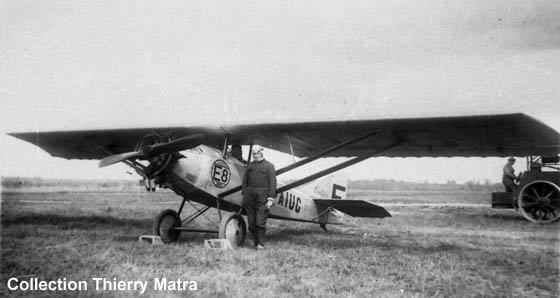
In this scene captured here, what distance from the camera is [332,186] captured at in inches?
448

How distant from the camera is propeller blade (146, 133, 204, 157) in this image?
7.12m

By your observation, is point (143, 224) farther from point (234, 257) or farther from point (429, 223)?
point (429, 223)

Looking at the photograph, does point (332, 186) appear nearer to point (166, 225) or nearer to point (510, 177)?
point (166, 225)

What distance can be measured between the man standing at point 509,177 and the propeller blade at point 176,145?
10.2 meters

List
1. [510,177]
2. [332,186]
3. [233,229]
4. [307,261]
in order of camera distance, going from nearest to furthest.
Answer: [307,261] < [233,229] < [332,186] < [510,177]

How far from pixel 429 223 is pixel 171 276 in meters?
9.24

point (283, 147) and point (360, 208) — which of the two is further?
point (283, 147)

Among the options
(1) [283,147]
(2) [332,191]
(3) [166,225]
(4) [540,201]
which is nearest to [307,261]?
(3) [166,225]

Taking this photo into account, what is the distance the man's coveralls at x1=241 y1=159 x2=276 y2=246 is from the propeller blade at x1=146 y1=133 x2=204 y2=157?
988mm

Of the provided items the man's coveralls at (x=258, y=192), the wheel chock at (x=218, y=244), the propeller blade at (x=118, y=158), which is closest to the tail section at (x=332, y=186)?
the man's coveralls at (x=258, y=192)

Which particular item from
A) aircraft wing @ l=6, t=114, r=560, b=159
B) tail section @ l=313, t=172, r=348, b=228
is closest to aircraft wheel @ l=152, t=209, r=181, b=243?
aircraft wing @ l=6, t=114, r=560, b=159

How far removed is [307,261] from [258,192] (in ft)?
5.51

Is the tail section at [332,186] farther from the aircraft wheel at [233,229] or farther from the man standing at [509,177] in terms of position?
the man standing at [509,177]

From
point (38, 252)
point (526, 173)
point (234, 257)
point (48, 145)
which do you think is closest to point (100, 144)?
point (48, 145)
